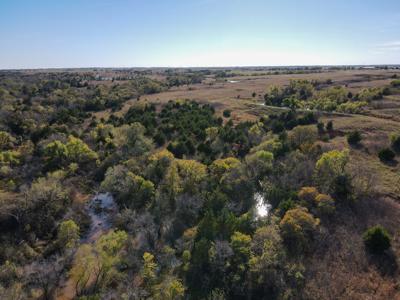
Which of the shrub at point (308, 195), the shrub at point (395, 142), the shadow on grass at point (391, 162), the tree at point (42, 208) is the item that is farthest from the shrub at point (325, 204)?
the tree at point (42, 208)

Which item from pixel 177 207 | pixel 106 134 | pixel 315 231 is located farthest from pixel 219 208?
pixel 106 134

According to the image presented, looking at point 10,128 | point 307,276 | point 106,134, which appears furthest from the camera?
point 10,128

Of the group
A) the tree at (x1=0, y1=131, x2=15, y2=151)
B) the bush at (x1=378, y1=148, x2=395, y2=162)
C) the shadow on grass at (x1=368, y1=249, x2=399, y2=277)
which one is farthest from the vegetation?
the bush at (x1=378, y1=148, x2=395, y2=162)

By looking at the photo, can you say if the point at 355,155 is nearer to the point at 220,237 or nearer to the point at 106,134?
the point at 220,237

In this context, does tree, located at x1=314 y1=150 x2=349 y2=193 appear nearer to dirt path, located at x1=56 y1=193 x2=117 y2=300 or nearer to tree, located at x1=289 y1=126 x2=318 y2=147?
tree, located at x1=289 y1=126 x2=318 y2=147

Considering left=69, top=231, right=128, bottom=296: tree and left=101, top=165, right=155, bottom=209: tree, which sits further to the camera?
left=101, top=165, right=155, bottom=209: tree

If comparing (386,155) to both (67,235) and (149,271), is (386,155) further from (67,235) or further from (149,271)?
(67,235)

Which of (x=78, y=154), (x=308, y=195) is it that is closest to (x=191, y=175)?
(x=308, y=195)
